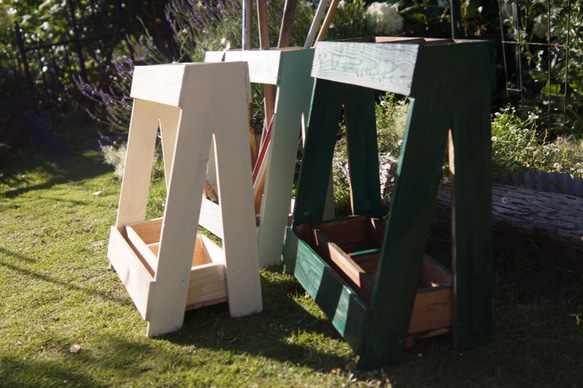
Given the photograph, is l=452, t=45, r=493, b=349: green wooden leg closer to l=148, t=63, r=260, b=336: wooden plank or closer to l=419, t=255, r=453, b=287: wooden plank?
l=419, t=255, r=453, b=287: wooden plank

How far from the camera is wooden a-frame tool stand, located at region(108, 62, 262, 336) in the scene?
6.66 feet

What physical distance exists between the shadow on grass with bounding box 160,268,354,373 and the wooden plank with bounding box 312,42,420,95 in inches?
40.1

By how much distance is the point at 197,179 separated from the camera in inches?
82.7

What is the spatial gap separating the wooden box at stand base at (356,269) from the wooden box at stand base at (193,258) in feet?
1.22

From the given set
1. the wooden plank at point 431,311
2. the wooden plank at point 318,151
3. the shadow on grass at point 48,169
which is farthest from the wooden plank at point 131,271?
the shadow on grass at point 48,169

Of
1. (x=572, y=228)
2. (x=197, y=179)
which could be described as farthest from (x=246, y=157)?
(x=572, y=228)

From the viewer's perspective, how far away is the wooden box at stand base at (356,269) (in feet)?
6.18

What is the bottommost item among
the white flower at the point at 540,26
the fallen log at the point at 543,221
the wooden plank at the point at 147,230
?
the wooden plank at the point at 147,230

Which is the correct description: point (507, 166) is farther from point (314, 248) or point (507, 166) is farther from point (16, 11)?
point (16, 11)

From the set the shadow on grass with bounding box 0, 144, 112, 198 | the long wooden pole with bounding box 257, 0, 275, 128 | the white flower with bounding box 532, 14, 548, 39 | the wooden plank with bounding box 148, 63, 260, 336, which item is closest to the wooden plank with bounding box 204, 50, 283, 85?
the long wooden pole with bounding box 257, 0, 275, 128

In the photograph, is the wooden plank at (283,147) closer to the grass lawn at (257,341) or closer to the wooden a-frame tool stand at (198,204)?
the grass lawn at (257,341)

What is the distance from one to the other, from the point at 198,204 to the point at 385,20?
117 inches

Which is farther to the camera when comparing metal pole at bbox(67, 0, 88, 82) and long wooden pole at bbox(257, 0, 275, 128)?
metal pole at bbox(67, 0, 88, 82)

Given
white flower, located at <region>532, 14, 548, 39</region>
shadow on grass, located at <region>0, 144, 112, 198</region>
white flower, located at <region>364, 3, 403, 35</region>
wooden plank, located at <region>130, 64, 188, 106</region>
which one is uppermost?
white flower, located at <region>364, 3, 403, 35</region>
